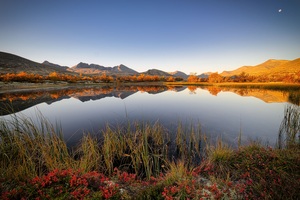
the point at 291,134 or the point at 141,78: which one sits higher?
the point at 141,78

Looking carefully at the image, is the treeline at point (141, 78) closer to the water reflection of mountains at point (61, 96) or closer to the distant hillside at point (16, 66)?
the water reflection of mountains at point (61, 96)

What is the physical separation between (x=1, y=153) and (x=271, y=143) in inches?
555

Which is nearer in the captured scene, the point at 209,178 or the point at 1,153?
the point at 209,178

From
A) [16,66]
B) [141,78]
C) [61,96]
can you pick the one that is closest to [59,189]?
[61,96]

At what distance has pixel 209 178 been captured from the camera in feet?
14.7

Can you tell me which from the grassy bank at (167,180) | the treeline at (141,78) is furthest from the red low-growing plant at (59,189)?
the treeline at (141,78)

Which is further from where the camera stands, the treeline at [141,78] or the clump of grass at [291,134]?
the treeline at [141,78]

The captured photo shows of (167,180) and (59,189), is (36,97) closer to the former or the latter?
(59,189)

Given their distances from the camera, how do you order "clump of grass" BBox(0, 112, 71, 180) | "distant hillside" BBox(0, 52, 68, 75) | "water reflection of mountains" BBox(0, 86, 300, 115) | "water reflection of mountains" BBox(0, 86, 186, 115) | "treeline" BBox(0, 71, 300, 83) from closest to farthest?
1. "clump of grass" BBox(0, 112, 71, 180)
2. "water reflection of mountains" BBox(0, 86, 186, 115)
3. "water reflection of mountains" BBox(0, 86, 300, 115)
4. "treeline" BBox(0, 71, 300, 83)
5. "distant hillside" BBox(0, 52, 68, 75)

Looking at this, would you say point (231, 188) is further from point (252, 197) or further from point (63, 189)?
point (63, 189)

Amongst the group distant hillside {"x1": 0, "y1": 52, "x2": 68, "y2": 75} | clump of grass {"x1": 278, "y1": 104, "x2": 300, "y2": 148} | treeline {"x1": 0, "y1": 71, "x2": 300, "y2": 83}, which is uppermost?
distant hillside {"x1": 0, "y1": 52, "x2": 68, "y2": 75}

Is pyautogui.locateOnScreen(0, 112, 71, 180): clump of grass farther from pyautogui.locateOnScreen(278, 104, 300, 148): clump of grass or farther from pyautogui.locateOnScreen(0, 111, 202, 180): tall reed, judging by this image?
pyautogui.locateOnScreen(278, 104, 300, 148): clump of grass

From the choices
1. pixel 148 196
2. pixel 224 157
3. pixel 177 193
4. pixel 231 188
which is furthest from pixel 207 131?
pixel 148 196

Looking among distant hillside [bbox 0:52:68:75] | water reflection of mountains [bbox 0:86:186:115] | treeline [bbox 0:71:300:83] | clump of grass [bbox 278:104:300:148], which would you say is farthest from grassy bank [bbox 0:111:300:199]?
distant hillside [bbox 0:52:68:75]
